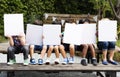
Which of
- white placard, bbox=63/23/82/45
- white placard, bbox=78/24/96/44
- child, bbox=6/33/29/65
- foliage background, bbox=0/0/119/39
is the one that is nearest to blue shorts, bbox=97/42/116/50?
white placard, bbox=78/24/96/44

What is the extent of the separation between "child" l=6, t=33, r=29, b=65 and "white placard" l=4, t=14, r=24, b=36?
127 millimetres

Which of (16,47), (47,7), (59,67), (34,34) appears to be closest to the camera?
(59,67)

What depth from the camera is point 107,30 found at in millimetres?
7910

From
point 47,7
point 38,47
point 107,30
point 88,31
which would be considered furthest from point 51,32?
point 47,7

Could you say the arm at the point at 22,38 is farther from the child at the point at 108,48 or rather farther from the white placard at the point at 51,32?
the child at the point at 108,48

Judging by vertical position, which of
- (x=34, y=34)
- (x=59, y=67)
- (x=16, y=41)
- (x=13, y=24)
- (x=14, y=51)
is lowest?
(x=59, y=67)

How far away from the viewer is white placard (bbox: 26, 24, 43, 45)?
7828mm

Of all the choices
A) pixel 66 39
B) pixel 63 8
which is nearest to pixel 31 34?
pixel 66 39

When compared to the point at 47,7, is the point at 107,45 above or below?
below

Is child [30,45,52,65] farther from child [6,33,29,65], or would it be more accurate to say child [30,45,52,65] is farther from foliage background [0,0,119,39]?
foliage background [0,0,119,39]

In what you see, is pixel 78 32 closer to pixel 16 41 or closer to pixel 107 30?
pixel 107 30

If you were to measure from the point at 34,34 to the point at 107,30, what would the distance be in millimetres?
1395

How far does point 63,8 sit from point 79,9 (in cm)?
73

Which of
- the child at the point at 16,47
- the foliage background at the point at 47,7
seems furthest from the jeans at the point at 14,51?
the foliage background at the point at 47,7
